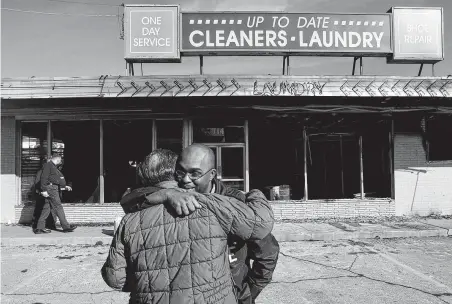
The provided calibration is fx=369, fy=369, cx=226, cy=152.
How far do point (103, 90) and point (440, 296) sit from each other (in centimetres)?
905

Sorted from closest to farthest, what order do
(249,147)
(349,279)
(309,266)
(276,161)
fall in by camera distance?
(349,279) → (309,266) → (249,147) → (276,161)

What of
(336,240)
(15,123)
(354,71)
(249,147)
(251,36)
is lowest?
(336,240)

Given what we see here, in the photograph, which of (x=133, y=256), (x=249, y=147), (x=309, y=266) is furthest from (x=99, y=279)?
(x=249, y=147)

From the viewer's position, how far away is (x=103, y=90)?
406 inches

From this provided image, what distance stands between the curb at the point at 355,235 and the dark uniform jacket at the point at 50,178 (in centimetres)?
568

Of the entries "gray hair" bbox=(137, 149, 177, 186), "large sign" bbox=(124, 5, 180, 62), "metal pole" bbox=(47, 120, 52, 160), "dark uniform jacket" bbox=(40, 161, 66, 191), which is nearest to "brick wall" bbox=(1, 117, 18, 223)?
"metal pole" bbox=(47, 120, 52, 160)

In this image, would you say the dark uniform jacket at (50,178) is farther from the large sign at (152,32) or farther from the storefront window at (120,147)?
the large sign at (152,32)

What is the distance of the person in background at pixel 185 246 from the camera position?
1.76 m

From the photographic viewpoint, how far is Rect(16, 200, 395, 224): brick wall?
1121 cm

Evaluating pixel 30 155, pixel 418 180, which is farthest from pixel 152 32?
pixel 418 180

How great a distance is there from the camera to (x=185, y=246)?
1.77 meters

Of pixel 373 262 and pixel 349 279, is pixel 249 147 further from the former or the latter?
pixel 349 279

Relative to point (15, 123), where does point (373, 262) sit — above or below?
below

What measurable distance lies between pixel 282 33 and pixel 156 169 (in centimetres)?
1071
